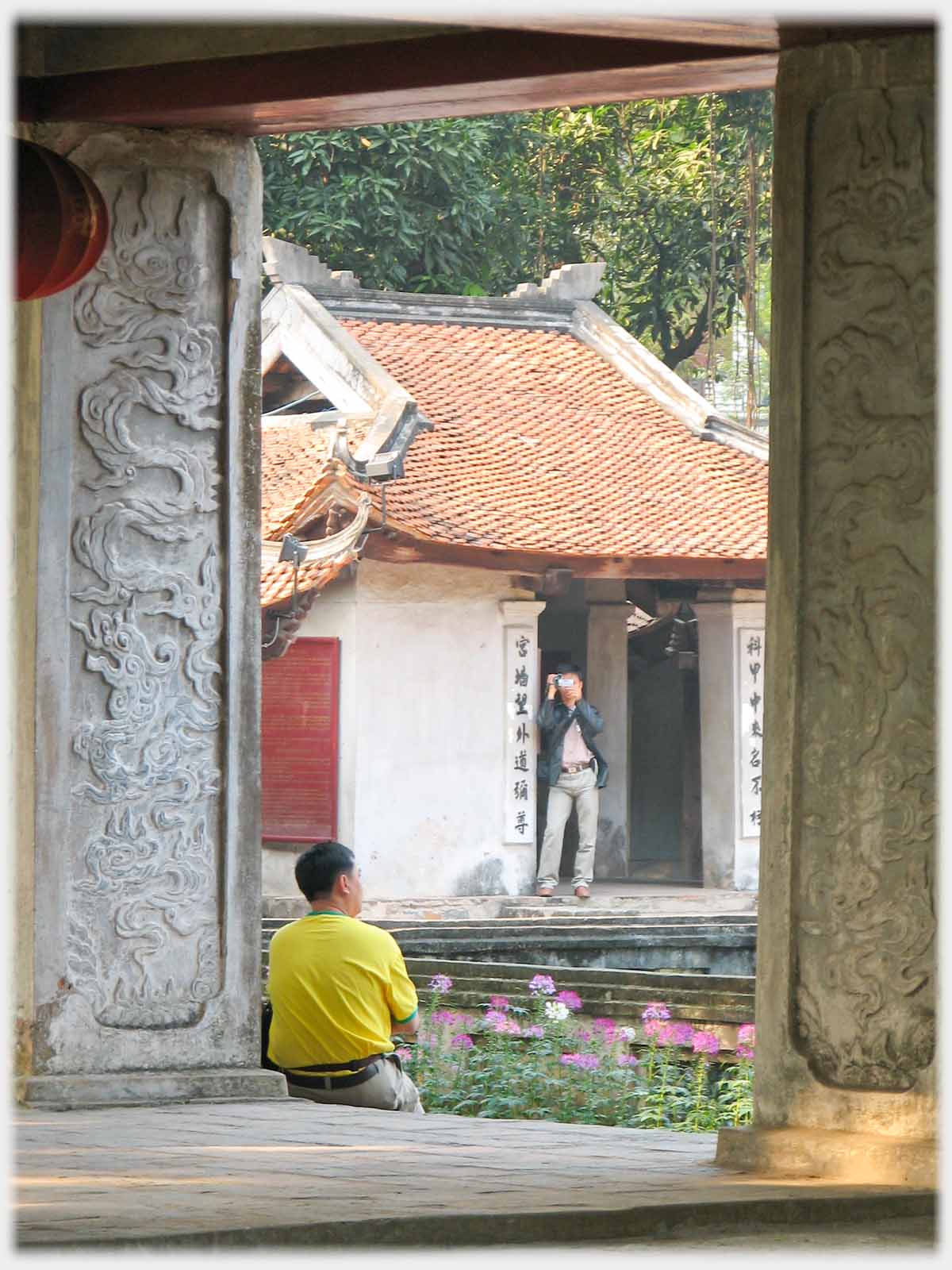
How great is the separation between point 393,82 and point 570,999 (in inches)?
157

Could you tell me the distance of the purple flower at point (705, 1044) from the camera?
29.8ft

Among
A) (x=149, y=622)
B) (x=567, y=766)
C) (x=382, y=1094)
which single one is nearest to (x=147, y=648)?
(x=149, y=622)

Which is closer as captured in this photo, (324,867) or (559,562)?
(324,867)

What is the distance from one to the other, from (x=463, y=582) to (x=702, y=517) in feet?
7.53

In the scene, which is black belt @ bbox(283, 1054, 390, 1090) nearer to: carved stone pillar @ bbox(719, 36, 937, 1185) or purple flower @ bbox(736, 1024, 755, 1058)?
carved stone pillar @ bbox(719, 36, 937, 1185)

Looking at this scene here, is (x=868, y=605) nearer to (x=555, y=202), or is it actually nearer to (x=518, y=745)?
(x=518, y=745)

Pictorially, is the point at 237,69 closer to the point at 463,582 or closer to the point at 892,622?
the point at 892,622

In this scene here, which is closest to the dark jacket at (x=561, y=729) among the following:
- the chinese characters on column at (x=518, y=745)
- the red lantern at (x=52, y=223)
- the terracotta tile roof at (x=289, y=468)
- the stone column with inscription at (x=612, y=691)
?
the chinese characters on column at (x=518, y=745)

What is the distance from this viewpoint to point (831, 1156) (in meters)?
6.01

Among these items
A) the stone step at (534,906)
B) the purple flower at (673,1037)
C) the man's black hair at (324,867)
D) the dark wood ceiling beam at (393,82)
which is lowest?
the stone step at (534,906)

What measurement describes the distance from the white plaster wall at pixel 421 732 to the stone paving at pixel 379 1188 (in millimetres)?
11736

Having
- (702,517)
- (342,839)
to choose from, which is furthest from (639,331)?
(342,839)

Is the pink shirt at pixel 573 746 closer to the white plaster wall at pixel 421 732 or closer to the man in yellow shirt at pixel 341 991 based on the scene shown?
the white plaster wall at pixel 421 732

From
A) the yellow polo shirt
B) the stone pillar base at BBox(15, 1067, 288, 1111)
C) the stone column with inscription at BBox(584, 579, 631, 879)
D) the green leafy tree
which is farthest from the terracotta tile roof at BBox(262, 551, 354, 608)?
the yellow polo shirt
